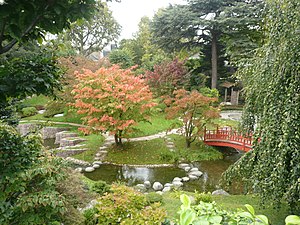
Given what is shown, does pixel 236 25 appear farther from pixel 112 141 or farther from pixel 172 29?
pixel 112 141

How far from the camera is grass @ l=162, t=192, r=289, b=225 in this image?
13.8 ft

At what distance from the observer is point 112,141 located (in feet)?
33.3

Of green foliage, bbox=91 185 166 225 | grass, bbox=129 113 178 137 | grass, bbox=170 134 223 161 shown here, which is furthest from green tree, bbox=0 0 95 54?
grass, bbox=129 113 178 137

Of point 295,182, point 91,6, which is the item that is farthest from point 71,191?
point 295,182

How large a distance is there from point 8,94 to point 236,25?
12580 mm

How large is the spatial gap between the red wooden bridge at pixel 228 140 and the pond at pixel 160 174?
0.72 meters

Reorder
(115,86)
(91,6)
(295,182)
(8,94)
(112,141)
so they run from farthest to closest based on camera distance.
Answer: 1. (112,141)
2. (115,86)
3. (295,182)
4. (8,94)
5. (91,6)

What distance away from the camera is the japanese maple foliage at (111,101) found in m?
8.03

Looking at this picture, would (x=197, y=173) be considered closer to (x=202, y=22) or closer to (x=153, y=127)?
(x=153, y=127)

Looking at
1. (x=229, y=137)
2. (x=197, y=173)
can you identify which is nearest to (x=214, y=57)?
(x=229, y=137)

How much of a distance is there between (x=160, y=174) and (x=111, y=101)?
9.57 ft

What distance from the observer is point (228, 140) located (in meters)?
8.64

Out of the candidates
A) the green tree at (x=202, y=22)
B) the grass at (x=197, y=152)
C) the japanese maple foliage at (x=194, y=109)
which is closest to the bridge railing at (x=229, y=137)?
the grass at (x=197, y=152)

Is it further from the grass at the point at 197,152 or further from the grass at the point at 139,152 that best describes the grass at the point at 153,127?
the grass at the point at 197,152
